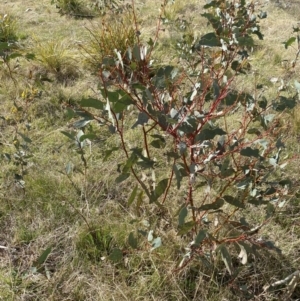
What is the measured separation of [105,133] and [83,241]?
1039mm

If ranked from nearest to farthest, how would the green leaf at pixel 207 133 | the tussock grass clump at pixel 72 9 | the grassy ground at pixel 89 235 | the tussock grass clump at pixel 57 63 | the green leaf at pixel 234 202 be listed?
the green leaf at pixel 207 133 → the green leaf at pixel 234 202 → the grassy ground at pixel 89 235 → the tussock grass clump at pixel 57 63 → the tussock grass clump at pixel 72 9

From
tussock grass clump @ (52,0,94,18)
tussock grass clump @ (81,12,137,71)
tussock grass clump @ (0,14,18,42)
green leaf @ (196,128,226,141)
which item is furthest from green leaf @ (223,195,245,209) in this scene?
tussock grass clump @ (52,0,94,18)

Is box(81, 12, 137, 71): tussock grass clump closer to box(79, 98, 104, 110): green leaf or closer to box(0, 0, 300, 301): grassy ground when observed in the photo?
box(0, 0, 300, 301): grassy ground

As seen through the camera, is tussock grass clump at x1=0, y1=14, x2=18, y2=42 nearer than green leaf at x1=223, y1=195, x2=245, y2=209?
Answer: No

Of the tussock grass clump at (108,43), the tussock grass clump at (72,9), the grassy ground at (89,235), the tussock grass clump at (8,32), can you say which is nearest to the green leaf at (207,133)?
the grassy ground at (89,235)

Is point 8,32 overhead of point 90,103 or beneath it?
beneath

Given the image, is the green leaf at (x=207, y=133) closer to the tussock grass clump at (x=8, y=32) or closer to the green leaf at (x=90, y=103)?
the green leaf at (x=90, y=103)

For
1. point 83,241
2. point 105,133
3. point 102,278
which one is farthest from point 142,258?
point 105,133

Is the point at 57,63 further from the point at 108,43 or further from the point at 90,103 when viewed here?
the point at 90,103

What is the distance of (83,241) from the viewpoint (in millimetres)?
1872

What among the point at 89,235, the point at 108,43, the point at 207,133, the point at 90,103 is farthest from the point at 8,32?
the point at 207,133

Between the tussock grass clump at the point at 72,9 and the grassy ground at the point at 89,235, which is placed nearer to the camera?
the grassy ground at the point at 89,235

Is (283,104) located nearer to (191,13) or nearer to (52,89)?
(52,89)

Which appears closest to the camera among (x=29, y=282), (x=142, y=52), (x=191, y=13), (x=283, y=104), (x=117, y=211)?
(x=142, y=52)
